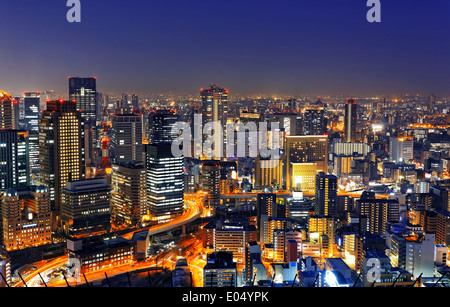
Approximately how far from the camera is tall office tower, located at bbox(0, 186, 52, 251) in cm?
732

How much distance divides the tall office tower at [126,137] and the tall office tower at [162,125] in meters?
0.46

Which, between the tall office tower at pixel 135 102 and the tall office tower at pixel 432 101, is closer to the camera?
the tall office tower at pixel 432 101

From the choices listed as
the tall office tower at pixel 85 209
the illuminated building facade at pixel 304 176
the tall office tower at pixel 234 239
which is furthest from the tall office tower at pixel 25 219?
the illuminated building facade at pixel 304 176

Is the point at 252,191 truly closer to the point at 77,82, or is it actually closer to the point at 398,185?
the point at 398,185

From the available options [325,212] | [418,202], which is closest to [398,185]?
[418,202]

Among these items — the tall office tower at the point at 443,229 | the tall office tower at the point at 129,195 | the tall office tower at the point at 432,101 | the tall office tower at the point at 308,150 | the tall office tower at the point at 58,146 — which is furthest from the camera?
the tall office tower at the point at 308,150

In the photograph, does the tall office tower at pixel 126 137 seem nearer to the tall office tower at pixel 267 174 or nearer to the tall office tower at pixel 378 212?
the tall office tower at pixel 267 174

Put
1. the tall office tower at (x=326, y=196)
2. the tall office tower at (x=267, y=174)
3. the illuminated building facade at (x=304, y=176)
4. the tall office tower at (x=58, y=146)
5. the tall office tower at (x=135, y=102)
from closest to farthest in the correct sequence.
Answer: the tall office tower at (x=58, y=146) → the tall office tower at (x=326, y=196) → the illuminated building facade at (x=304, y=176) → the tall office tower at (x=267, y=174) → the tall office tower at (x=135, y=102)

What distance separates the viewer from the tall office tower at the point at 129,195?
896 centimetres

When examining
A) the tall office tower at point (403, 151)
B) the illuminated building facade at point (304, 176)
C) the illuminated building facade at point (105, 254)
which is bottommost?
the illuminated building facade at point (105, 254)

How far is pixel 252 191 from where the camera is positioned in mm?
11555

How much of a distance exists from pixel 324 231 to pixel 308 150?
5999 millimetres

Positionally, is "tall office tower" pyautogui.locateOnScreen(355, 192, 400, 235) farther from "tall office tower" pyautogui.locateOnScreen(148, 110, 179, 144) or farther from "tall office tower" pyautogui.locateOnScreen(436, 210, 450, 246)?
"tall office tower" pyautogui.locateOnScreen(148, 110, 179, 144)
